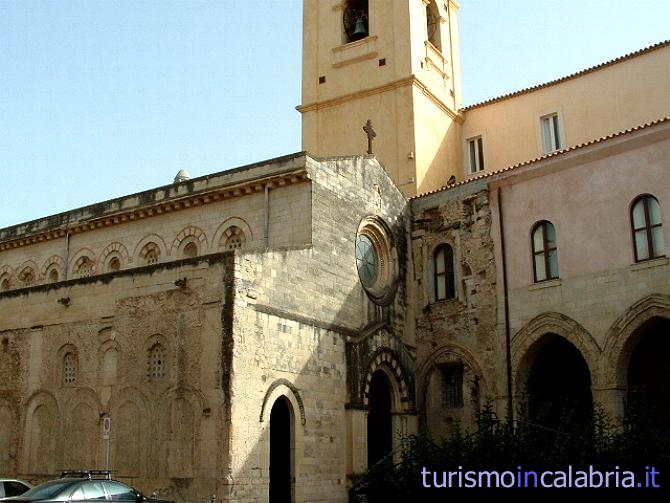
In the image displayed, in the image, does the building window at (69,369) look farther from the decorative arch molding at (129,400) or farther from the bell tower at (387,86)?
the bell tower at (387,86)

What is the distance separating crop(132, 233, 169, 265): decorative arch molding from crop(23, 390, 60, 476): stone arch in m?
5.51

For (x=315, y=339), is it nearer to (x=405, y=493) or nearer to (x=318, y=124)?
(x=405, y=493)

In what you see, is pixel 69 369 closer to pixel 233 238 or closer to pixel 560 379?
pixel 233 238

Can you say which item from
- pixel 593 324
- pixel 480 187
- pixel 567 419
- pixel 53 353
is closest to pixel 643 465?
pixel 567 419

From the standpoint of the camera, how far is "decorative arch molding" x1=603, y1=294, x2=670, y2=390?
64.8 feet

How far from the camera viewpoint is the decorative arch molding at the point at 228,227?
22484mm

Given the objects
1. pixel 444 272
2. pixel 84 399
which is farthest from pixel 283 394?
pixel 444 272

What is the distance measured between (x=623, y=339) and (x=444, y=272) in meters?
5.97

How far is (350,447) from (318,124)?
1399cm

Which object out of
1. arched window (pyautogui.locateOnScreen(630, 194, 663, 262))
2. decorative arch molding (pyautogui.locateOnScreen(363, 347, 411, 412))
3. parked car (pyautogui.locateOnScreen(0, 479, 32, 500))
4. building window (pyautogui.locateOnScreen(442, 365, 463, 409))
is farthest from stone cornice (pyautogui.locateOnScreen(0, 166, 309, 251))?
parked car (pyautogui.locateOnScreen(0, 479, 32, 500))

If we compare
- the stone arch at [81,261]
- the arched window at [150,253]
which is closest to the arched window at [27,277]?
the stone arch at [81,261]

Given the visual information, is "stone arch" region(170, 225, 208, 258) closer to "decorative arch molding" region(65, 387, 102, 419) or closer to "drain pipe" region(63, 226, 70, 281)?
"drain pipe" region(63, 226, 70, 281)

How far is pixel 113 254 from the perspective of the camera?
25.5 metres

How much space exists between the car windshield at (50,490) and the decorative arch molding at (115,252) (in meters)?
11.4
